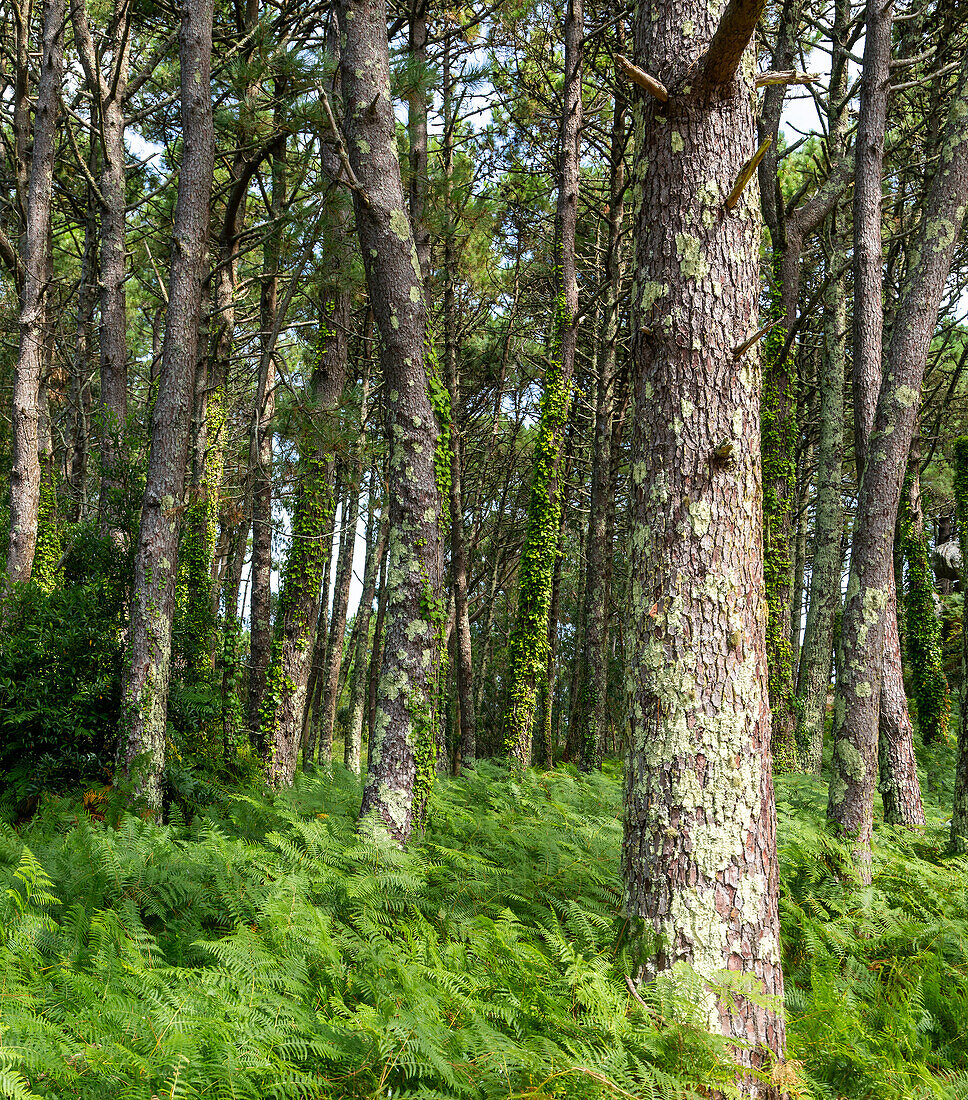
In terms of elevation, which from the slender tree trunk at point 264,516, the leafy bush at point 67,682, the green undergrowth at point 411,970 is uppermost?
the slender tree trunk at point 264,516

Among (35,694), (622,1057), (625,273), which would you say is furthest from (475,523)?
(622,1057)

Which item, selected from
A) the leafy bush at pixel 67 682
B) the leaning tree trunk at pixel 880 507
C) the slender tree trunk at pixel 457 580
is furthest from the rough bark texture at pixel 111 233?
the leaning tree trunk at pixel 880 507

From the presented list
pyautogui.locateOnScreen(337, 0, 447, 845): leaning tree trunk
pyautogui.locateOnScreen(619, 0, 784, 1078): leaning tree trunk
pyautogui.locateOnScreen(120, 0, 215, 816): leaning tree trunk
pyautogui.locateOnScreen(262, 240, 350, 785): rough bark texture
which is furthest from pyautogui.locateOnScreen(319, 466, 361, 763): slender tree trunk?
pyautogui.locateOnScreen(619, 0, 784, 1078): leaning tree trunk

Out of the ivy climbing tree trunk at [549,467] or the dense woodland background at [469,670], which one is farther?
the ivy climbing tree trunk at [549,467]

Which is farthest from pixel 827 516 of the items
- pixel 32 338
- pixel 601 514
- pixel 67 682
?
pixel 32 338

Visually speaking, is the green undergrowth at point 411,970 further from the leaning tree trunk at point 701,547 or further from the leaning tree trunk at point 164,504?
the leaning tree trunk at point 164,504

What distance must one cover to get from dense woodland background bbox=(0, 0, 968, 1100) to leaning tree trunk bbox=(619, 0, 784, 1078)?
0.01 m

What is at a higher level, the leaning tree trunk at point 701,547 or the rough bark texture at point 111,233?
the rough bark texture at point 111,233

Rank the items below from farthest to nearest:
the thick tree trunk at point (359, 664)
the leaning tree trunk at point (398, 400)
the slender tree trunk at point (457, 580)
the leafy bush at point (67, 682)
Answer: the thick tree trunk at point (359, 664) → the slender tree trunk at point (457, 580) → the leafy bush at point (67, 682) → the leaning tree trunk at point (398, 400)

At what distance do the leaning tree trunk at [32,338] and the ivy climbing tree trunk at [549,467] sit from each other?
20.8 feet

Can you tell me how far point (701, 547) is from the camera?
289 centimetres

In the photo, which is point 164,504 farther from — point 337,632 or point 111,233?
point 337,632

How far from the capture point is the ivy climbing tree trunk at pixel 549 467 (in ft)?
33.1

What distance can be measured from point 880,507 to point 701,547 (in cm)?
315
